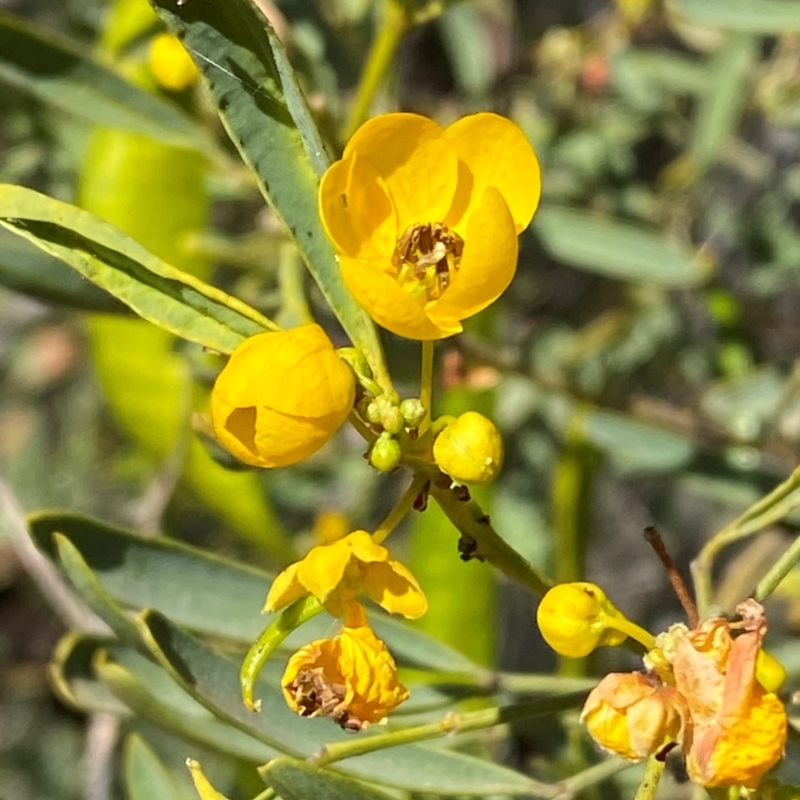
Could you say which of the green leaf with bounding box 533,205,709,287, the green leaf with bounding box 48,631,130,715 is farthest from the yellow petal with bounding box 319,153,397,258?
the green leaf with bounding box 533,205,709,287

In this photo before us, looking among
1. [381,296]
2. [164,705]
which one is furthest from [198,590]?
[381,296]

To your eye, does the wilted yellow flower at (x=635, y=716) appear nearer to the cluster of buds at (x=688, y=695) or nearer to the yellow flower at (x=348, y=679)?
the cluster of buds at (x=688, y=695)

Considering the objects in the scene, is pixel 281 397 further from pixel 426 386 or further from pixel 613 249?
pixel 613 249

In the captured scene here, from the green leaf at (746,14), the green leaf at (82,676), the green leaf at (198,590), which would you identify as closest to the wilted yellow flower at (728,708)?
the green leaf at (198,590)

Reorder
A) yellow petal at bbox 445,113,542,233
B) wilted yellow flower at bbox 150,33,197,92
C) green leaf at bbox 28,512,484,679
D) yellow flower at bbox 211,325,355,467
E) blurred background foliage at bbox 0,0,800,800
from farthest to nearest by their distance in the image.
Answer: blurred background foliage at bbox 0,0,800,800
wilted yellow flower at bbox 150,33,197,92
green leaf at bbox 28,512,484,679
yellow petal at bbox 445,113,542,233
yellow flower at bbox 211,325,355,467

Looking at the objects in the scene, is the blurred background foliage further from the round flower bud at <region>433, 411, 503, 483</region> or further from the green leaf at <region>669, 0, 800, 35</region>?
the round flower bud at <region>433, 411, 503, 483</region>
